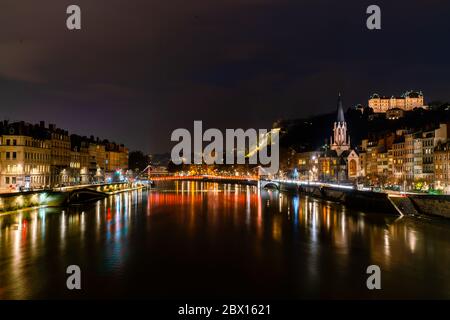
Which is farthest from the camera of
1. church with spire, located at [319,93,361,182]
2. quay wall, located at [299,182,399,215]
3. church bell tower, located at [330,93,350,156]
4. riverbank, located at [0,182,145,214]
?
church bell tower, located at [330,93,350,156]

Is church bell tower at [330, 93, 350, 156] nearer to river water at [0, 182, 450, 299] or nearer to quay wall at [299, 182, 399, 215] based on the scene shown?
quay wall at [299, 182, 399, 215]

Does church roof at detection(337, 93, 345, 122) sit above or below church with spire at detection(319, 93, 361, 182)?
above

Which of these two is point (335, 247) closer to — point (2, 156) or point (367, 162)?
point (2, 156)

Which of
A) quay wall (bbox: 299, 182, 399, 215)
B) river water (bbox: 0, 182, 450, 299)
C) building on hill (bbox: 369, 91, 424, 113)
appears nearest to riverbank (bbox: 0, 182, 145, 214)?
river water (bbox: 0, 182, 450, 299)

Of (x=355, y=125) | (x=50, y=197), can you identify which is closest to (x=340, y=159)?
(x=355, y=125)

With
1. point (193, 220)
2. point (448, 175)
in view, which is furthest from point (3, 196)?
point (448, 175)

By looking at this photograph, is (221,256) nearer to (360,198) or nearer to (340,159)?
(360,198)

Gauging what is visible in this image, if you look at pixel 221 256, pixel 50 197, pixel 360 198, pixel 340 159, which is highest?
pixel 340 159

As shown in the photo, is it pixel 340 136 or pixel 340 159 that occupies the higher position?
pixel 340 136

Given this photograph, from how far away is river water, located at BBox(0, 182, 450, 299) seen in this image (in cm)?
2172

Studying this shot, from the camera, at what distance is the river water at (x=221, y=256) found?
71.3 feet

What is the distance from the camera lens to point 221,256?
2914 cm

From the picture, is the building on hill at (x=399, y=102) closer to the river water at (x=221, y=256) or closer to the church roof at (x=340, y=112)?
the church roof at (x=340, y=112)

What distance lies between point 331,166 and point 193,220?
255 ft
